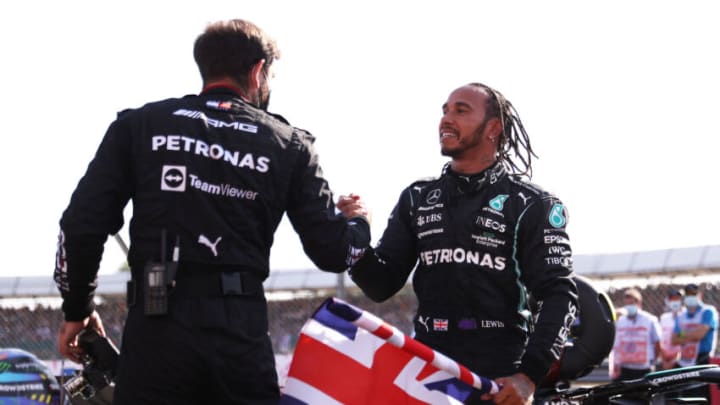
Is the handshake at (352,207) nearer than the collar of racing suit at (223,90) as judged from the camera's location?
No

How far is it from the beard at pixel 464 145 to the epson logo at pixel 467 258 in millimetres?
439

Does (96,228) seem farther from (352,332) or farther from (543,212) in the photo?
(543,212)

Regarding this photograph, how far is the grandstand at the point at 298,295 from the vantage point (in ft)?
43.9

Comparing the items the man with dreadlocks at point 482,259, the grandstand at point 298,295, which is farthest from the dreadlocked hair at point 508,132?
the grandstand at point 298,295

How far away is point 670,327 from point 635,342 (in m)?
0.46

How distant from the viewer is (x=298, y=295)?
14.5 meters

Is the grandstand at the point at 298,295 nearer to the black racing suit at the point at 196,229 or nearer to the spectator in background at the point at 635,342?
the spectator in background at the point at 635,342

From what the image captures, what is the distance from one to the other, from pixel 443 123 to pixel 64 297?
1.89 meters

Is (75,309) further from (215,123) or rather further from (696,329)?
(696,329)

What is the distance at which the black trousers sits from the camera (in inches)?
137

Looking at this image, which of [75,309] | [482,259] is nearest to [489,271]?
[482,259]

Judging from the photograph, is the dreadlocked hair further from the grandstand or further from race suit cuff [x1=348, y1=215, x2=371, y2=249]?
the grandstand

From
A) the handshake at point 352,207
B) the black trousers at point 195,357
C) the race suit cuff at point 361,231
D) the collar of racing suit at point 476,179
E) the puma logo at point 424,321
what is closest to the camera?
the black trousers at point 195,357

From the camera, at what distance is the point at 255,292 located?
3613 mm
